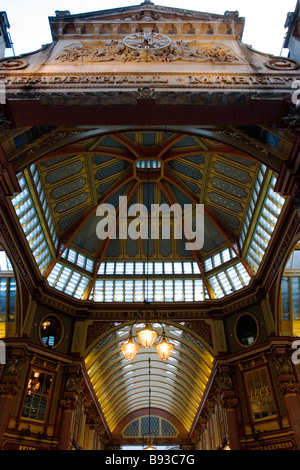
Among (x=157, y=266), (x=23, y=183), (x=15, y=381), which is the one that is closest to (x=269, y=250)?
(x=157, y=266)

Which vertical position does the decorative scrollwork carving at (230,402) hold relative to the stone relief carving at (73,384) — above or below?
below

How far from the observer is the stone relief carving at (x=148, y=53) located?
12258 millimetres

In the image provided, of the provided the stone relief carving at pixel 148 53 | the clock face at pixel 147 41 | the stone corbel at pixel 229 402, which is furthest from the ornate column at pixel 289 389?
the clock face at pixel 147 41

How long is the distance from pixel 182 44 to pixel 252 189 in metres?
9.10

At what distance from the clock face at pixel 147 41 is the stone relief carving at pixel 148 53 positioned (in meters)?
0.21

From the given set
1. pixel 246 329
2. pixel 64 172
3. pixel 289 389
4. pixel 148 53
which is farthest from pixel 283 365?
pixel 64 172

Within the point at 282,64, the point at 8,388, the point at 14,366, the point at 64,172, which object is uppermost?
the point at 64,172

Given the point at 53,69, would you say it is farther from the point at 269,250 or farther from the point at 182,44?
the point at 269,250

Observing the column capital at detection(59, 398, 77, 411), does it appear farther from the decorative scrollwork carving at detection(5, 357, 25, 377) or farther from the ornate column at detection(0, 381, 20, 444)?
the decorative scrollwork carving at detection(5, 357, 25, 377)

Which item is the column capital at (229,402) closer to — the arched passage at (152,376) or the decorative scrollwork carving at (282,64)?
the arched passage at (152,376)

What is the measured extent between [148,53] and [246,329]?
15552 millimetres

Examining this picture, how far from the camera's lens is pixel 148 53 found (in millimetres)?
12477

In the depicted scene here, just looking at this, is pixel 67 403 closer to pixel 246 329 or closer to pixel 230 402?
pixel 230 402

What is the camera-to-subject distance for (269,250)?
17.9 m
